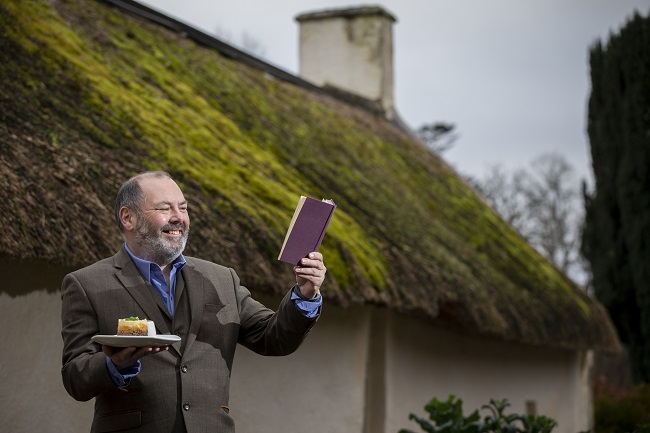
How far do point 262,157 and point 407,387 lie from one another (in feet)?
6.14

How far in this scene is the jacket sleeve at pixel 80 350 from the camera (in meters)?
2.79

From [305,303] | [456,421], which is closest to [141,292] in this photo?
[305,303]

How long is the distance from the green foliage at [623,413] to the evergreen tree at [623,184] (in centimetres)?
166

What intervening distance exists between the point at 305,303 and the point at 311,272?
0.34 ft

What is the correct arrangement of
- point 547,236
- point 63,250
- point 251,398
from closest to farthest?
point 63,250 → point 251,398 → point 547,236

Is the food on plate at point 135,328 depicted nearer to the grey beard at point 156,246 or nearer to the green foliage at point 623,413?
the grey beard at point 156,246

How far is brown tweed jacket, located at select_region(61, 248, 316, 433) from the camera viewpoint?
2.93 m

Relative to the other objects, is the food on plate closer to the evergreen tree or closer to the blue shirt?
the blue shirt

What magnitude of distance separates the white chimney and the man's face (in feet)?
30.0

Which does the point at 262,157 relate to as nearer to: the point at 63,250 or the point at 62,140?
the point at 62,140

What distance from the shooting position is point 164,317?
307 cm

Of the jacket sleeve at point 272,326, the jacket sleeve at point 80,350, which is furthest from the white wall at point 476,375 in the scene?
the jacket sleeve at point 80,350

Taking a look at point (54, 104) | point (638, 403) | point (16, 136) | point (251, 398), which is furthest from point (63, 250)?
point (638, 403)

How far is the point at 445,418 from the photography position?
577cm
